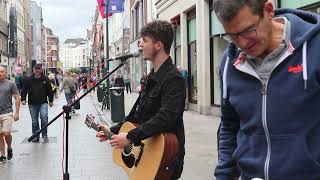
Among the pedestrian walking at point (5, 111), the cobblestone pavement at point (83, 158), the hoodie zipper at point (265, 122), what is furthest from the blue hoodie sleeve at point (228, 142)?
the pedestrian walking at point (5, 111)

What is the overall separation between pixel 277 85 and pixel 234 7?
0.37 metres

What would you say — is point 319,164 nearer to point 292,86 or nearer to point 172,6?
point 292,86

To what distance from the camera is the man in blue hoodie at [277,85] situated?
2141mm

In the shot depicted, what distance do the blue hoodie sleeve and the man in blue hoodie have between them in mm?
193

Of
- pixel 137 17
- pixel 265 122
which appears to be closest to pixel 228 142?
pixel 265 122

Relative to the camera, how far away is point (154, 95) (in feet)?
12.8

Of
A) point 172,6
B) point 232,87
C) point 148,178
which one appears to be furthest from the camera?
point 172,6

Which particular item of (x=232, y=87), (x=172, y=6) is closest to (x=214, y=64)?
(x=172, y=6)

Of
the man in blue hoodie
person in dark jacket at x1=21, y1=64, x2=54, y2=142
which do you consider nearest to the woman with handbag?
person in dark jacket at x1=21, y1=64, x2=54, y2=142

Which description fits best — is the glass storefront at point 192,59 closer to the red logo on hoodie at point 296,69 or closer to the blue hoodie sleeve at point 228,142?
the blue hoodie sleeve at point 228,142

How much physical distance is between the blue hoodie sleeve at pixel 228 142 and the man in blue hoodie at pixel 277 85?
0.19 meters

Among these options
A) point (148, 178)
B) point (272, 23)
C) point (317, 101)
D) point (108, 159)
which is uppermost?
point (272, 23)

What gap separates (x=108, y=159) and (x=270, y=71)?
26.2 ft

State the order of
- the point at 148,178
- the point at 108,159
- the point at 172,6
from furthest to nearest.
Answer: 1. the point at 172,6
2. the point at 108,159
3. the point at 148,178
